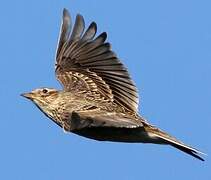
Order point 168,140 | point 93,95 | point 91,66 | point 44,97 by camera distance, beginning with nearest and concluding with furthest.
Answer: point 168,140 < point 44,97 < point 93,95 < point 91,66

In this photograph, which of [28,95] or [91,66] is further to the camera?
[91,66]

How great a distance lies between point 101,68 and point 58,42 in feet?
2.92

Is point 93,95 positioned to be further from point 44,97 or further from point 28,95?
point 28,95

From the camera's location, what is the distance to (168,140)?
952cm

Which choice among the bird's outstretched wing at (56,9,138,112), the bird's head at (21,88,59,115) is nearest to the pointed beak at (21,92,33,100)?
the bird's head at (21,88,59,115)

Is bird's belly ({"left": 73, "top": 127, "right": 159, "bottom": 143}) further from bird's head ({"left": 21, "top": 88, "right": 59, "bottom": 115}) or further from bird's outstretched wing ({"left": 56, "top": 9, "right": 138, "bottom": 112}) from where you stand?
bird's outstretched wing ({"left": 56, "top": 9, "right": 138, "bottom": 112})

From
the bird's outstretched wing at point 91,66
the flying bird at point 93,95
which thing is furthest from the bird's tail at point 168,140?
the bird's outstretched wing at point 91,66

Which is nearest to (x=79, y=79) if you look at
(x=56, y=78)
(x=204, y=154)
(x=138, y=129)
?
(x=56, y=78)

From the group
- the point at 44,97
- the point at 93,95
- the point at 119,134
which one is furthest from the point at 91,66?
the point at 119,134

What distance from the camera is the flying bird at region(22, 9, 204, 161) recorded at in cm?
942

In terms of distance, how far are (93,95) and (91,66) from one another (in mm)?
1103

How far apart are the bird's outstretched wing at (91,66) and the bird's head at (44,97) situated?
0.49 m

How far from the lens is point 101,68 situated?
1177 centimetres

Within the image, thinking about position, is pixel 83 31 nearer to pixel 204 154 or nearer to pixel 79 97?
pixel 79 97
